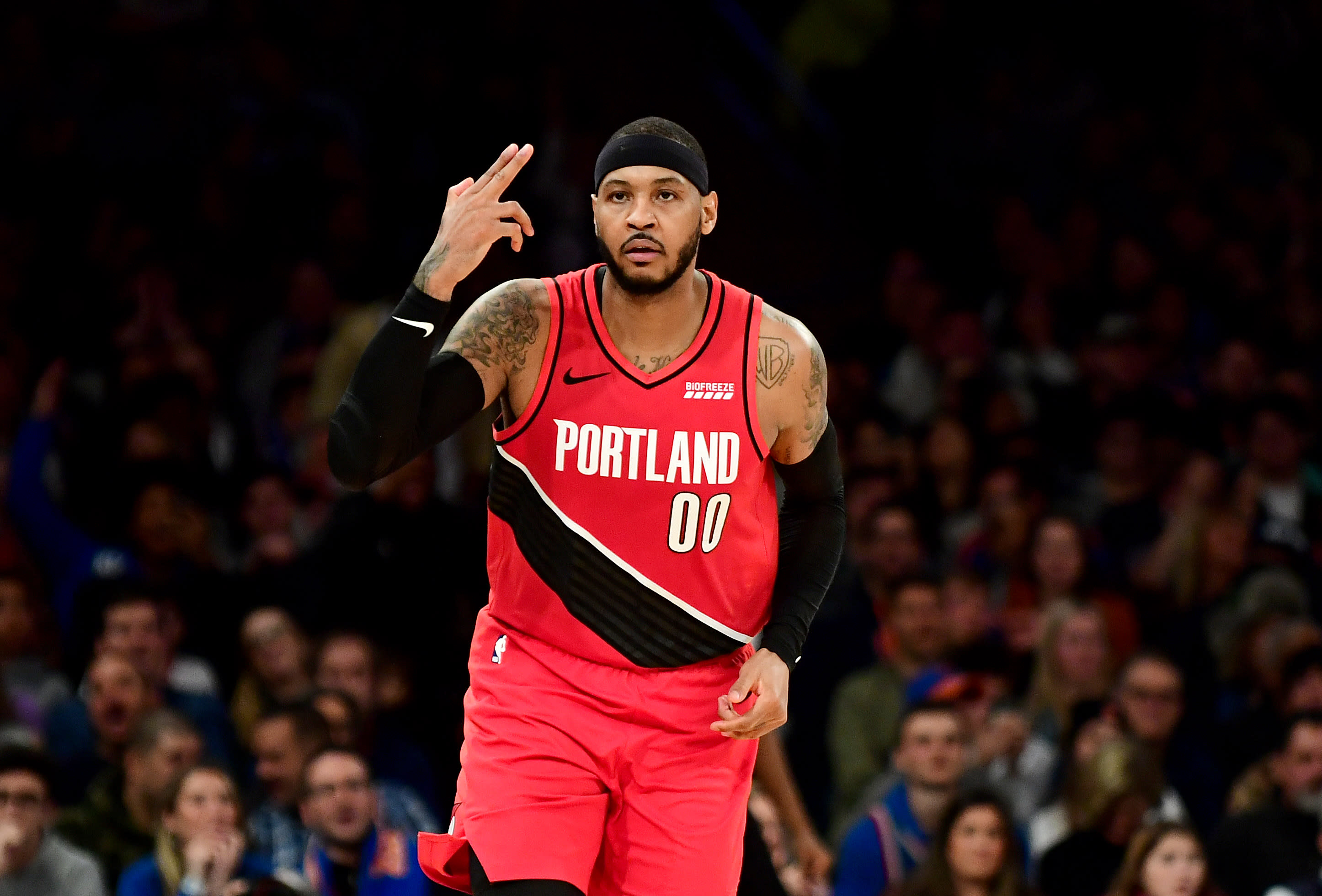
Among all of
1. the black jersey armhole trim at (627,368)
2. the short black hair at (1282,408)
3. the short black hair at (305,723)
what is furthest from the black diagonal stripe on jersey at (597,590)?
the short black hair at (1282,408)

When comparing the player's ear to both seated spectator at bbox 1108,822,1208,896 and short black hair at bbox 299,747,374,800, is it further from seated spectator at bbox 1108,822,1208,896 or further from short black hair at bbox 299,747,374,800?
seated spectator at bbox 1108,822,1208,896

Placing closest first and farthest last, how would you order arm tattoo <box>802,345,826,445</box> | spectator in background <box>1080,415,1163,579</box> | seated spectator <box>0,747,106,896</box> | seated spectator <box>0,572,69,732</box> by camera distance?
arm tattoo <box>802,345,826,445</box>
seated spectator <box>0,747,106,896</box>
seated spectator <box>0,572,69,732</box>
spectator in background <box>1080,415,1163,579</box>

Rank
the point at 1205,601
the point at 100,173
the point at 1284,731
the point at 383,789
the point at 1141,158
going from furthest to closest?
the point at 1141,158 → the point at 100,173 → the point at 1205,601 → the point at 1284,731 → the point at 383,789

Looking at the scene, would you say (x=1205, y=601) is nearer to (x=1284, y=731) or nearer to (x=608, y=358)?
(x=1284, y=731)

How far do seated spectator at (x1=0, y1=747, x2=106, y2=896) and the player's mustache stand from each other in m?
3.36

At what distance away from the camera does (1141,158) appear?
12461 mm

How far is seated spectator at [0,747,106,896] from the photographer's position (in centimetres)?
619

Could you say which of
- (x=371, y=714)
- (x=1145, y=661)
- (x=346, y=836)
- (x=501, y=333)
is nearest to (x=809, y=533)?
(x=501, y=333)

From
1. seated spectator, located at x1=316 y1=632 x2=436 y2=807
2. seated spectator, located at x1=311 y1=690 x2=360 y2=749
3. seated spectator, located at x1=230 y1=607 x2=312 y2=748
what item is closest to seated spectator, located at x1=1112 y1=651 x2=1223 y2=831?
seated spectator, located at x1=316 y1=632 x2=436 y2=807

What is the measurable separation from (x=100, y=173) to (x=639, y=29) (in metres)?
3.98

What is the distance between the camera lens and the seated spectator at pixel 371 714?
7.38 metres

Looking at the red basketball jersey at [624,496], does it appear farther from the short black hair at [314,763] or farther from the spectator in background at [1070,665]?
the spectator in background at [1070,665]

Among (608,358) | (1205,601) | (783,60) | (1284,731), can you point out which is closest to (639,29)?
(783,60)

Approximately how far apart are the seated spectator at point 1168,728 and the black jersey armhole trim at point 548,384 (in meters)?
4.31
